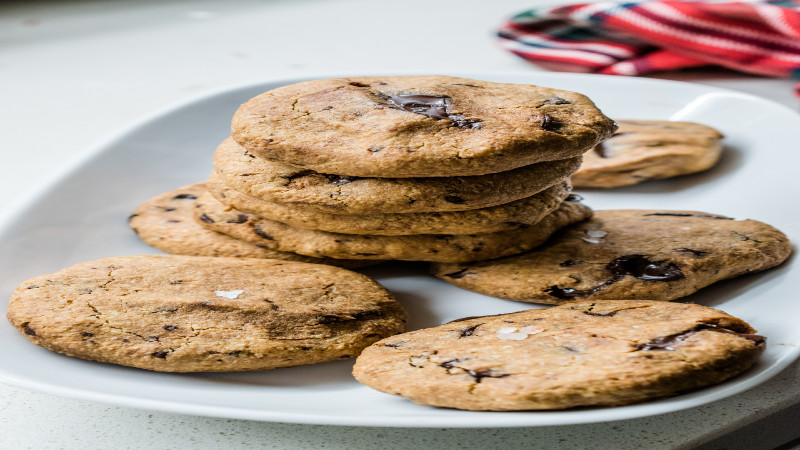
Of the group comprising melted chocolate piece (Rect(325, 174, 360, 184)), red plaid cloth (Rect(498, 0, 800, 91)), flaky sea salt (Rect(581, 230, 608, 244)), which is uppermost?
red plaid cloth (Rect(498, 0, 800, 91))

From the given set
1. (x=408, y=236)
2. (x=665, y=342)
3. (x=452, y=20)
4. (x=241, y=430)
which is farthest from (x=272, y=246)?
(x=452, y=20)

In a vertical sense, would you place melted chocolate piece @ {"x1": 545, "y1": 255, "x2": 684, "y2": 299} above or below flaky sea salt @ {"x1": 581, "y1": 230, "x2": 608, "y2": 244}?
below

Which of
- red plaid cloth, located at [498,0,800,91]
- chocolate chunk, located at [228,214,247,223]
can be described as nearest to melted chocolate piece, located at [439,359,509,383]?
chocolate chunk, located at [228,214,247,223]

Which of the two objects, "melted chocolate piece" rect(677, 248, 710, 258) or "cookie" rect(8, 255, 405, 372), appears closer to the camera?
"cookie" rect(8, 255, 405, 372)

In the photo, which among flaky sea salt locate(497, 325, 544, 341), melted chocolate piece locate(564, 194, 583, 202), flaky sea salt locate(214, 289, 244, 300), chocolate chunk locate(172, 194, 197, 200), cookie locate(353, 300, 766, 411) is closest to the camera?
cookie locate(353, 300, 766, 411)

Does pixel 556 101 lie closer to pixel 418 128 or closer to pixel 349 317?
pixel 418 128

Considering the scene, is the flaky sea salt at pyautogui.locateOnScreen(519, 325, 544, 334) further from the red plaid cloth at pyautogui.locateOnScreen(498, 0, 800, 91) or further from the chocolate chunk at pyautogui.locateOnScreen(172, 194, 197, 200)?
the red plaid cloth at pyautogui.locateOnScreen(498, 0, 800, 91)

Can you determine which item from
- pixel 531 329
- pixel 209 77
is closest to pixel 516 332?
pixel 531 329
